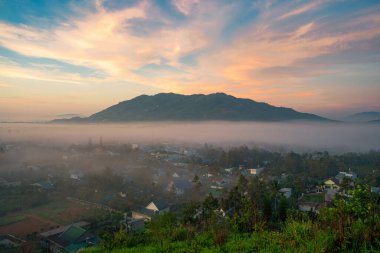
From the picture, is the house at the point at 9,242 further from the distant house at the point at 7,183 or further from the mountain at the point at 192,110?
the mountain at the point at 192,110

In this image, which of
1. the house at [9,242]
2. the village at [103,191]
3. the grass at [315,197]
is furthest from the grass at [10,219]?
the grass at [315,197]

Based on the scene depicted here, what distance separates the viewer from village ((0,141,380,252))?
19297 millimetres

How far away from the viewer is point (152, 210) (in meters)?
25.0

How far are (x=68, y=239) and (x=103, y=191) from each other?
13.6 metres

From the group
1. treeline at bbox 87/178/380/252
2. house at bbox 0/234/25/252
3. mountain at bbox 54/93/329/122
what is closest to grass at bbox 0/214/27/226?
house at bbox 0/234/25/252

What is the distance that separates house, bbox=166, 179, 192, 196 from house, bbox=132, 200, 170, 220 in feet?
18.5

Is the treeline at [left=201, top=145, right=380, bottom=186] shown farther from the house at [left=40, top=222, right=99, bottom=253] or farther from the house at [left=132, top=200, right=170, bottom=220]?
the house at [left=40, top=222, right=99, bottom=253]

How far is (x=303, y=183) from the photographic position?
1315 inches

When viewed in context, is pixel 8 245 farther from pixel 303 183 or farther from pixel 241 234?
pixel 303 183

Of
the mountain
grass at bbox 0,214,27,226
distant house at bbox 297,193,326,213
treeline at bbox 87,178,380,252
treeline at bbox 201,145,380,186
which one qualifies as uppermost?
the mountain

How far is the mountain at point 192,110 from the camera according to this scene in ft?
549

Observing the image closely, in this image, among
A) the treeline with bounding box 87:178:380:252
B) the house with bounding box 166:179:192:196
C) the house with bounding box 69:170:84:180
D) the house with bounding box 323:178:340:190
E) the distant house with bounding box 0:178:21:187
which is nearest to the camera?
the treeline with bounding box 87:178:380:252

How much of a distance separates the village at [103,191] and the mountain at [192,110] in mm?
113976

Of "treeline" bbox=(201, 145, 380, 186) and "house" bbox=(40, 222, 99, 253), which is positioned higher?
"treeline" bbox=(201, 145, 380, 186)
